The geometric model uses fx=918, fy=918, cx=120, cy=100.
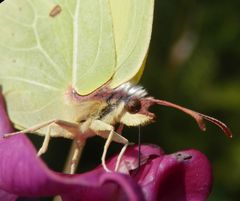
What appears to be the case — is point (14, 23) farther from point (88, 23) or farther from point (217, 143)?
point (217, 143)

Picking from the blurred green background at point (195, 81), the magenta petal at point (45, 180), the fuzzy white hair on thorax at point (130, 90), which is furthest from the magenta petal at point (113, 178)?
the blurred green background at point (195, 81)

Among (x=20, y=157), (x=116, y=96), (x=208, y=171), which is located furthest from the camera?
(x=116, y=96)

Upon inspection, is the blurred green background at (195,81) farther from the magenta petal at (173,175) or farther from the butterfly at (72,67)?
the magenta petal at (173,175)

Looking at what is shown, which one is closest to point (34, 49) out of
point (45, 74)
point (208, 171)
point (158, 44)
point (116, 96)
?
point (45, 74)

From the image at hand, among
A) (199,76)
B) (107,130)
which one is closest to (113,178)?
(107,130)

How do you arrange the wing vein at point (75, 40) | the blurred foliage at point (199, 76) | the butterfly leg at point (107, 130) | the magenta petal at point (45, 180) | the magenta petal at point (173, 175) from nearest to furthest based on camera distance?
the magenta petal at point (45, 180)
the magenta petal at point (173, 175)
the butterfly leg at point (107, 130)
the wing vein at point (75, 40)
the blurred foliage at point (199, 76)
